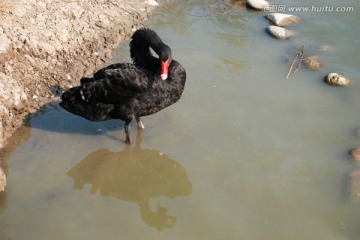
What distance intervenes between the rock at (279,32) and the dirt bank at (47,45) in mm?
2381

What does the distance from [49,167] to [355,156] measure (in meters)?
3.58

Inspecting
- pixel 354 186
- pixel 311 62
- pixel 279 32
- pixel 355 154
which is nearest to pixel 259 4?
pixel 279 32

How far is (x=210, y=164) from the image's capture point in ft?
17.1

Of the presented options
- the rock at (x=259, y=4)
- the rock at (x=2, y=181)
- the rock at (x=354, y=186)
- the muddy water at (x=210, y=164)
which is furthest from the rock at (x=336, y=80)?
the rock at (x=2, y=181)

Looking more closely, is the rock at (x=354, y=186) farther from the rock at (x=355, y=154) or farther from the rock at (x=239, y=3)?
the rock at (x=239, y=3)

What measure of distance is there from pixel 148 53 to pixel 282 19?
12.1 feet

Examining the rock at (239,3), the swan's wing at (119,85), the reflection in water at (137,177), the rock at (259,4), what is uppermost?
the swan's wing at (119,85)

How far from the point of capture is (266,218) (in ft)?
14.8

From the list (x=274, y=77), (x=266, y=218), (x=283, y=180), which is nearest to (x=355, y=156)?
(x=283, y=180)

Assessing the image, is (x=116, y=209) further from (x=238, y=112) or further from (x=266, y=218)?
(x=238, y=112)

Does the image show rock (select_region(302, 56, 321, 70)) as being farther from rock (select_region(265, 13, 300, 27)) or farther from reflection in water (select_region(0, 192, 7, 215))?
reflection in water (select_region(0, 192, 7, 215))

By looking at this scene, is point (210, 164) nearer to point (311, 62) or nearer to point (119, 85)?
point (119, 85)

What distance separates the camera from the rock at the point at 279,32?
7824 mm

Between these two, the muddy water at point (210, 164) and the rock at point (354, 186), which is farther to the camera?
the rock at point (354, 186)
